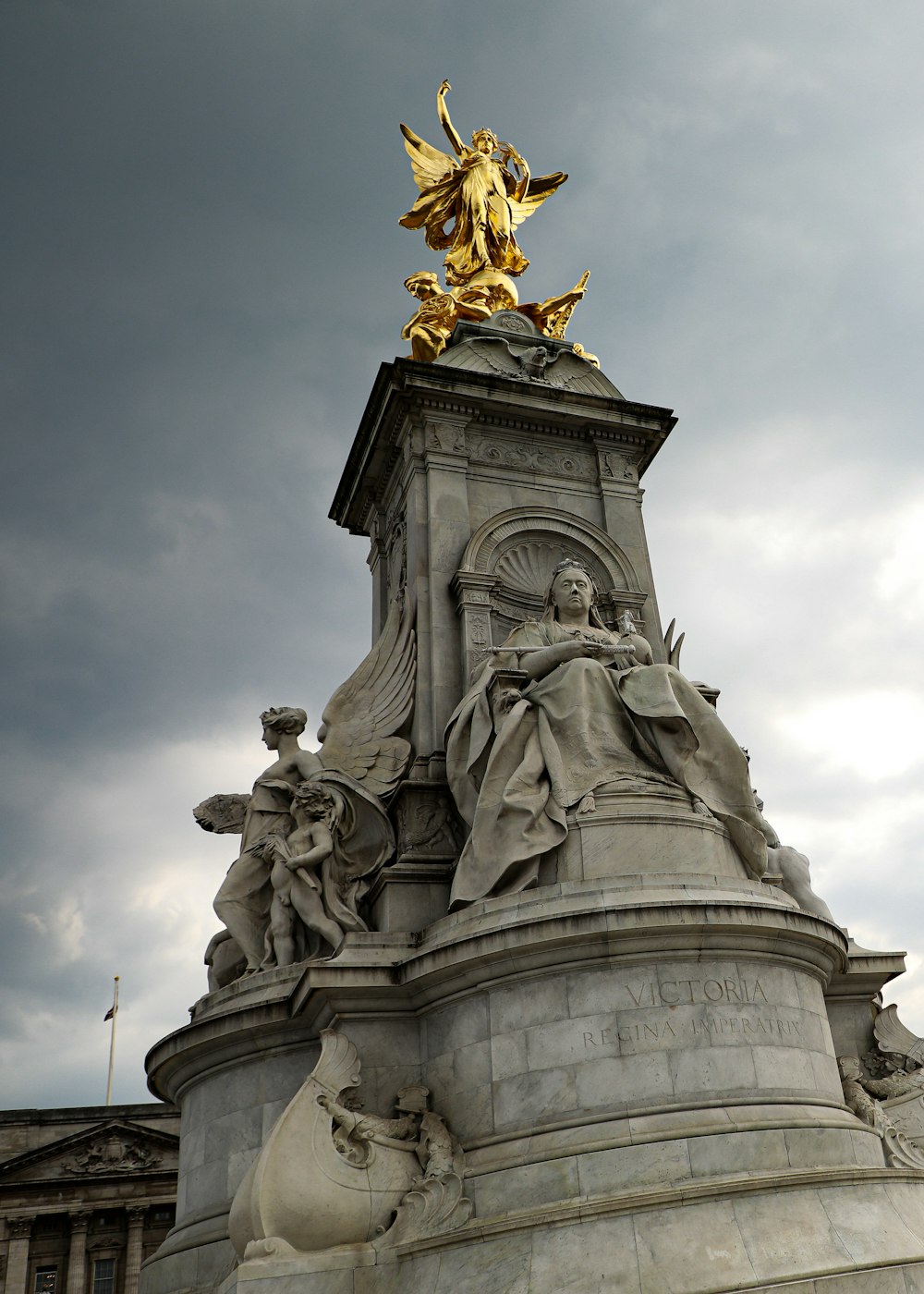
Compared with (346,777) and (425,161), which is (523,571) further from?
(425,161)

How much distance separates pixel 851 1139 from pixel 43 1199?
27951 mm

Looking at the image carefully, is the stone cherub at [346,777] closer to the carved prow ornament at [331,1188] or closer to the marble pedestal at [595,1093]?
the marble pedestal at [595,1093]

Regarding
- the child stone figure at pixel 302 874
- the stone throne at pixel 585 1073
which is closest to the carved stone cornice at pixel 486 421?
the stone throne at pixel 585 1073

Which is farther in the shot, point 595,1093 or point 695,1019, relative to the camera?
point 695,1019

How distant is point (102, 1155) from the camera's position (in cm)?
3234

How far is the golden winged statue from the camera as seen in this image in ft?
66.0

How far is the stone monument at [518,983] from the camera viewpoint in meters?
9.12

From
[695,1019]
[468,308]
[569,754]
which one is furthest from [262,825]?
[468,308]

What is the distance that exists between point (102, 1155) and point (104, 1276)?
298cm

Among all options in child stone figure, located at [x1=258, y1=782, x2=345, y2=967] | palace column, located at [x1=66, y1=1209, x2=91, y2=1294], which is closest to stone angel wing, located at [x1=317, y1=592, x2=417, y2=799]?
child stone figure, located at [x1=258, y1=782, x2=345, y2=967]

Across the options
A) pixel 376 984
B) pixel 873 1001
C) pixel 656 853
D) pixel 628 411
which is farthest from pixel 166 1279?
pixel 628 411

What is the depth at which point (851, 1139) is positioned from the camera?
10.2 meters

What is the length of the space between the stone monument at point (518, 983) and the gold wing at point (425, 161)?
18.4 feet

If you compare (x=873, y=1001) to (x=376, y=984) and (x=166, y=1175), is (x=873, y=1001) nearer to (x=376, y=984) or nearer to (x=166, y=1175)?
(x=376, y=984)
